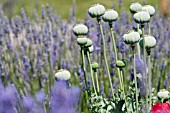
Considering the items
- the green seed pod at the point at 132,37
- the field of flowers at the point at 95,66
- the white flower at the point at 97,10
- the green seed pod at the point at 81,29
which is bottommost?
the field of flowers at the point at 95,66

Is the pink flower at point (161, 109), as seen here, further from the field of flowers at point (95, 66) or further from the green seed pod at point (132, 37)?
the green seed pod at point (132, 37)

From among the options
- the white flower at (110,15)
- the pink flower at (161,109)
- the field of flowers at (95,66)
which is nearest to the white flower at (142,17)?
the field of flowers at (95,66)

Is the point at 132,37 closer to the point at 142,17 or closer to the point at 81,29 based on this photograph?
the point at 142,17

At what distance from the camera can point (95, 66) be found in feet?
6.60

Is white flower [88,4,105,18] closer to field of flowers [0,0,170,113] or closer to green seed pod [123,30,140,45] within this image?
field of flowers [0,0,170,113]

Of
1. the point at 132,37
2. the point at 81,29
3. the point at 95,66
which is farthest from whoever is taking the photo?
the point at 95,66

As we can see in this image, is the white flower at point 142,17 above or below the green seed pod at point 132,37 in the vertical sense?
above

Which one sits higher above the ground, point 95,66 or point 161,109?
point 95,66

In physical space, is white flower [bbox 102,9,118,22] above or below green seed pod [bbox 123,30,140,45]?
above

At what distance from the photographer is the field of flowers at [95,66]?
163 centimetres

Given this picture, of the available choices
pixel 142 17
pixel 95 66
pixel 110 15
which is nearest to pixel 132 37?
pixel 142 17

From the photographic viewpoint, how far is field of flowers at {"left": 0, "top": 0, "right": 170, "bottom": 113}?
1.63 meters

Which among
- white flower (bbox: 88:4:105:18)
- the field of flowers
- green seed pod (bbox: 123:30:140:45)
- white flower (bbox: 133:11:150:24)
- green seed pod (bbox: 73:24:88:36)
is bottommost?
the field of flowers

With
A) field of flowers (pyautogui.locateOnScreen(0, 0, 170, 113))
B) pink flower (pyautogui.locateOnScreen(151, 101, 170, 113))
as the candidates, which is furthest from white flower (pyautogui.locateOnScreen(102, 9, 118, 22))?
pink flower (pyautogui.locateOnScreen(151, 101, 170, 113))
